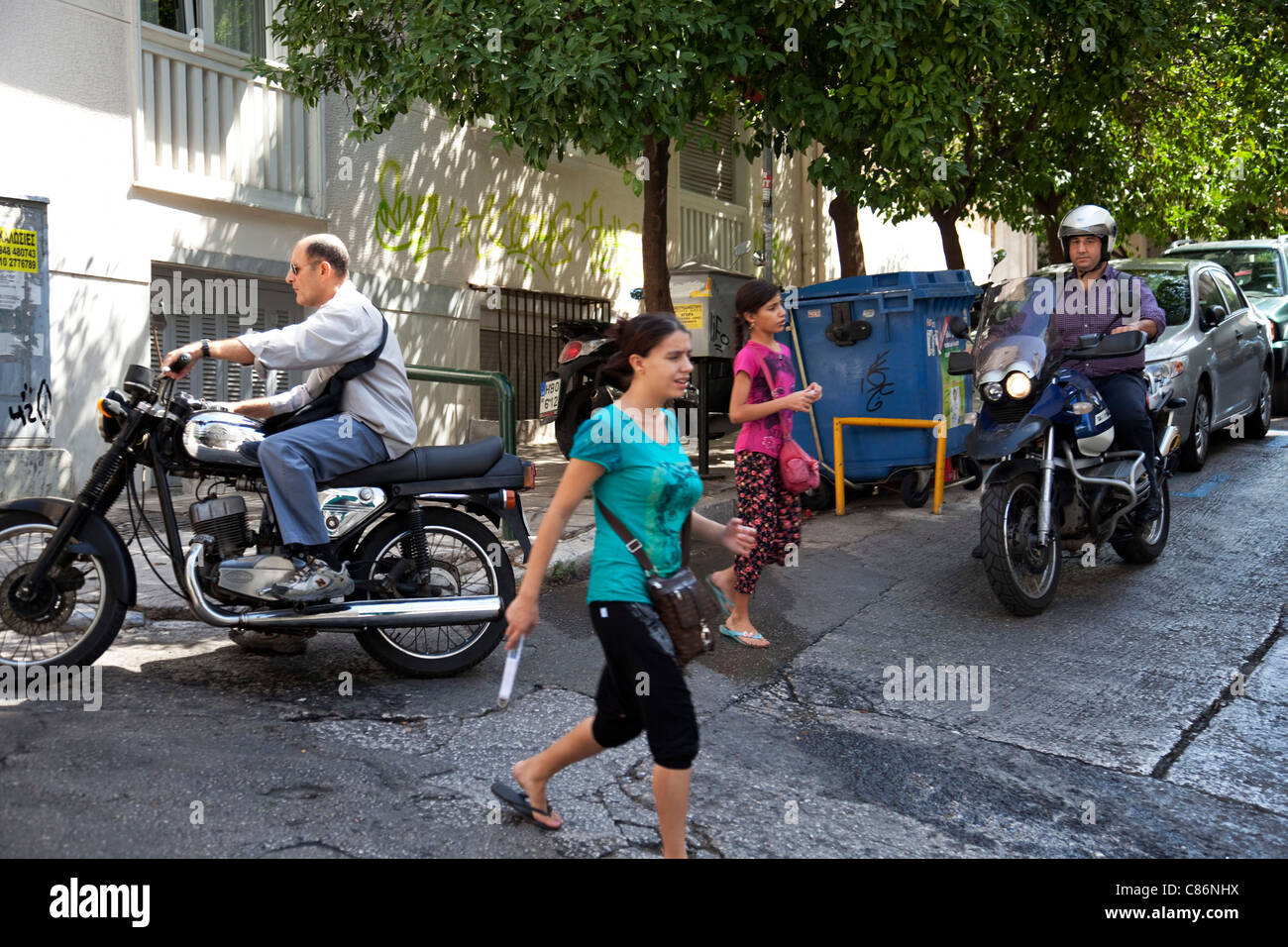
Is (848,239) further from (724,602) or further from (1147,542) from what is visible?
(724,602)

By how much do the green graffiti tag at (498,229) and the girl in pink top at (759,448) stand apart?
716cm

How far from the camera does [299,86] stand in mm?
9719

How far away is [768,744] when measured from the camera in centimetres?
469

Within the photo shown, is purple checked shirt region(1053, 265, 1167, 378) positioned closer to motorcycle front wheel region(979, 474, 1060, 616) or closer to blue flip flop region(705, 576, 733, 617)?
motorcycle front wheel region(979, 474, 1060, 616)

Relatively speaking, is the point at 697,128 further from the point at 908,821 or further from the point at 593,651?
the point at 908,821

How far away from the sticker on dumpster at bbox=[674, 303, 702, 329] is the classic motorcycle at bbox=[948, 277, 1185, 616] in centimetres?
390

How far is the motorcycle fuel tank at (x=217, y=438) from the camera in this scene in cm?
488

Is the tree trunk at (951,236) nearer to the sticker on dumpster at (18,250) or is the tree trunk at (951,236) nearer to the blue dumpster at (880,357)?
the blue dumpster at (880,357)

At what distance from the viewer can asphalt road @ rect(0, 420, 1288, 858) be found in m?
3.75

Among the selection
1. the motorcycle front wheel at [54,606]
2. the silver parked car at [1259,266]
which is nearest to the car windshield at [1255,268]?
the silver parked car at [1259,266]

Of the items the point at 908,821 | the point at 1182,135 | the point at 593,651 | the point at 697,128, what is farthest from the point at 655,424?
the point at 1182,135

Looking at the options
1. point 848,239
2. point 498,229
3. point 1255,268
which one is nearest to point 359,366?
point 498,229

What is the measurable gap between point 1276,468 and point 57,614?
928cm

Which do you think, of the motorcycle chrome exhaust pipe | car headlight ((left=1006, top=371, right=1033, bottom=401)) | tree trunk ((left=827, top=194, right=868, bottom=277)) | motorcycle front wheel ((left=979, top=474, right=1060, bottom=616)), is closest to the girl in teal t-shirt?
the motorcycle chrome exhaust pipe
